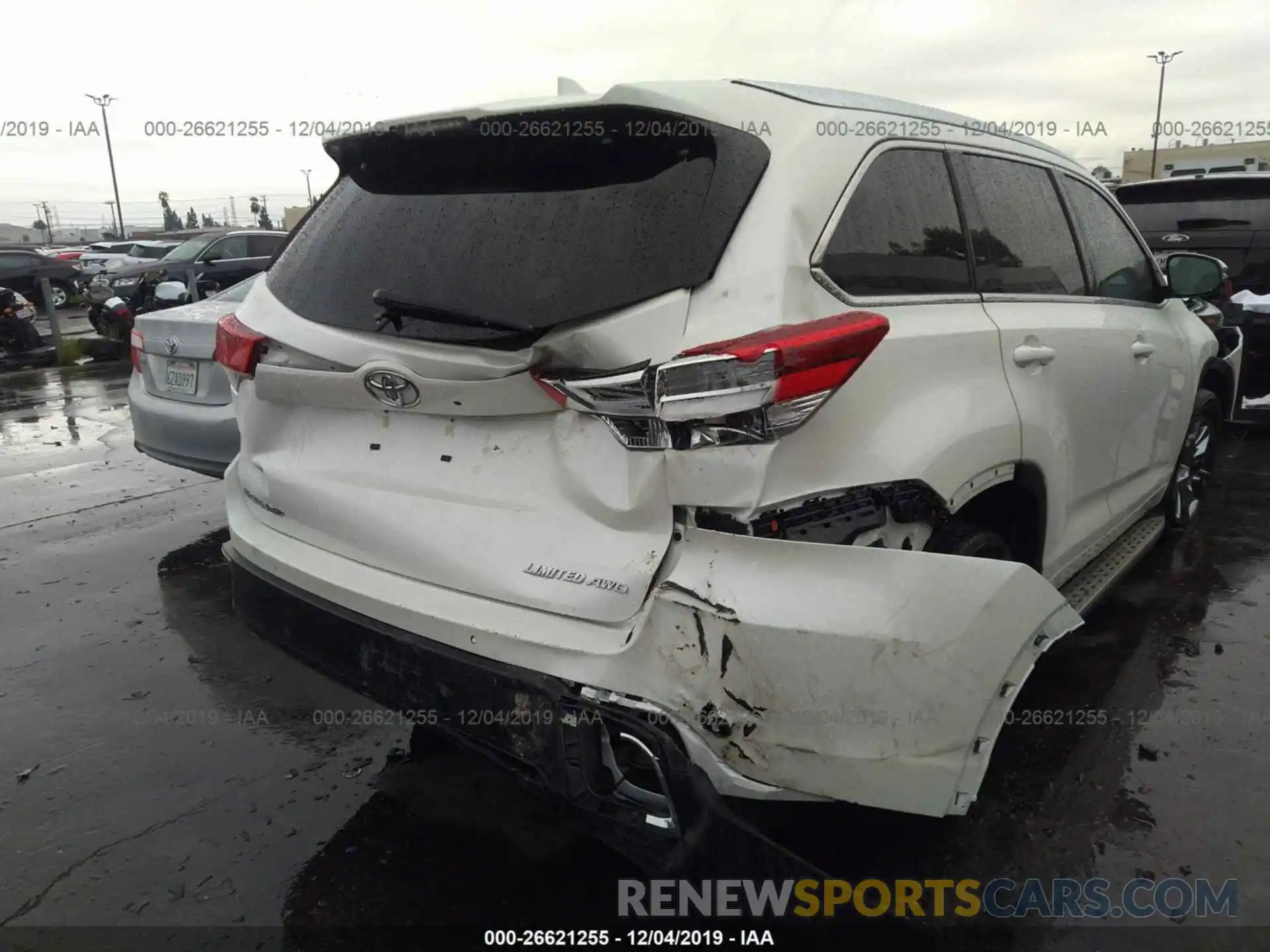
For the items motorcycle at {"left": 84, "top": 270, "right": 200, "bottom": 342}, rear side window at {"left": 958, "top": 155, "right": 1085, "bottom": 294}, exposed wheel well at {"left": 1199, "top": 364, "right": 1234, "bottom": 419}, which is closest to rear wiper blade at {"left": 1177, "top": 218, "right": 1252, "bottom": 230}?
exposed wheel well at {"left": 1199, "top": 364, "right": 1234, "bottom": 419}

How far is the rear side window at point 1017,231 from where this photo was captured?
8.50 ft

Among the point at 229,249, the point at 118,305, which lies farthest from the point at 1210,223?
the point at 229,249

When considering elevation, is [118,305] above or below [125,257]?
below

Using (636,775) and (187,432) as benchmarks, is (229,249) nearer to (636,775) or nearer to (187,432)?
(187,432)

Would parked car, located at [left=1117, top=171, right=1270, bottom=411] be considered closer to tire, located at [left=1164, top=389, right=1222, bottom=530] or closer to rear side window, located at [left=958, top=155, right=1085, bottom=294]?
tire, located at [left=1164, top=389, right=1222, bottom=530]

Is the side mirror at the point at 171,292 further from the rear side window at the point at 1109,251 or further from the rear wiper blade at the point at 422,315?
the rear side window at the point at 1109,251

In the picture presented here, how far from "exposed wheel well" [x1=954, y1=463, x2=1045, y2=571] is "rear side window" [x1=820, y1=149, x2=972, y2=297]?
1.75 ft

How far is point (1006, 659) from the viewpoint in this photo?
70.3 inches

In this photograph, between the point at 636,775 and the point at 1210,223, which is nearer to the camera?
the point at 636,775

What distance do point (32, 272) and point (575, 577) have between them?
20256mm

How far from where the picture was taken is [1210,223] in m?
6.88

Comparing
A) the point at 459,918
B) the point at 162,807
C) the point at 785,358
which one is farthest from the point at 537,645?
the point at 162,807

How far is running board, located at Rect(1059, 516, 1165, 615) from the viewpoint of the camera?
10.5ft

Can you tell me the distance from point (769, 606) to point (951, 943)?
1.11 m
